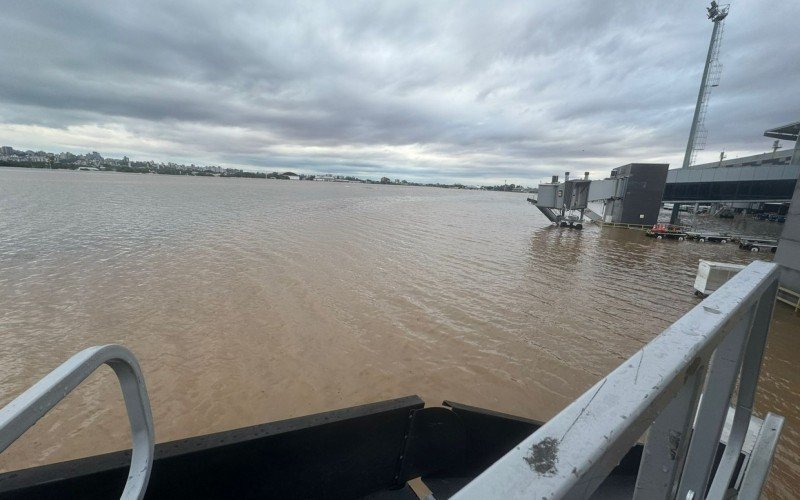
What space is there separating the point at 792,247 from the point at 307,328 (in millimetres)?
17641

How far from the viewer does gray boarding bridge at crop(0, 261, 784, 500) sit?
2.34ft

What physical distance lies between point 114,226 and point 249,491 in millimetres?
25930

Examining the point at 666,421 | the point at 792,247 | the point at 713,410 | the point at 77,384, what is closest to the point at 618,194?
the point at 792,247

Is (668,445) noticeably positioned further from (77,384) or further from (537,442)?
(77,384)

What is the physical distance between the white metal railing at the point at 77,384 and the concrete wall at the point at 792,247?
18.8 meters

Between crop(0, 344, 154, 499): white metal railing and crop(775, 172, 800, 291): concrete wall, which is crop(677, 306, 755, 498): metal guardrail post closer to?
crop(0, 344, 154, 499): white metal railing

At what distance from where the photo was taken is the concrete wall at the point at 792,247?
12602mm

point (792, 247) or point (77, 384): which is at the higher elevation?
point (77, 384)

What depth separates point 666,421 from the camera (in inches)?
46.1

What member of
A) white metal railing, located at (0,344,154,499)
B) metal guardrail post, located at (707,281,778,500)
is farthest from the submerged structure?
white metal railing, located at (0,344,154,499)

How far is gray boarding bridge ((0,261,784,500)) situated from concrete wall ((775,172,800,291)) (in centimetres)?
1496

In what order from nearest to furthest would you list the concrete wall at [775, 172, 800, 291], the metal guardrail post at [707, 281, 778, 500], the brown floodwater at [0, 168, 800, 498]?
the metal guardrail post at [707, 281, 778, 500] < the brown floodwater at [0, 168, 800, 498] < the concrete wall at [775, 172, 800, 291]

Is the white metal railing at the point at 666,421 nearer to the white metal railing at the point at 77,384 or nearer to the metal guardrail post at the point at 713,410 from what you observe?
the metal guardrail post at the point at 713,410

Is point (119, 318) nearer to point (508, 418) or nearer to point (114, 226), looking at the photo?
point (508, 418)
